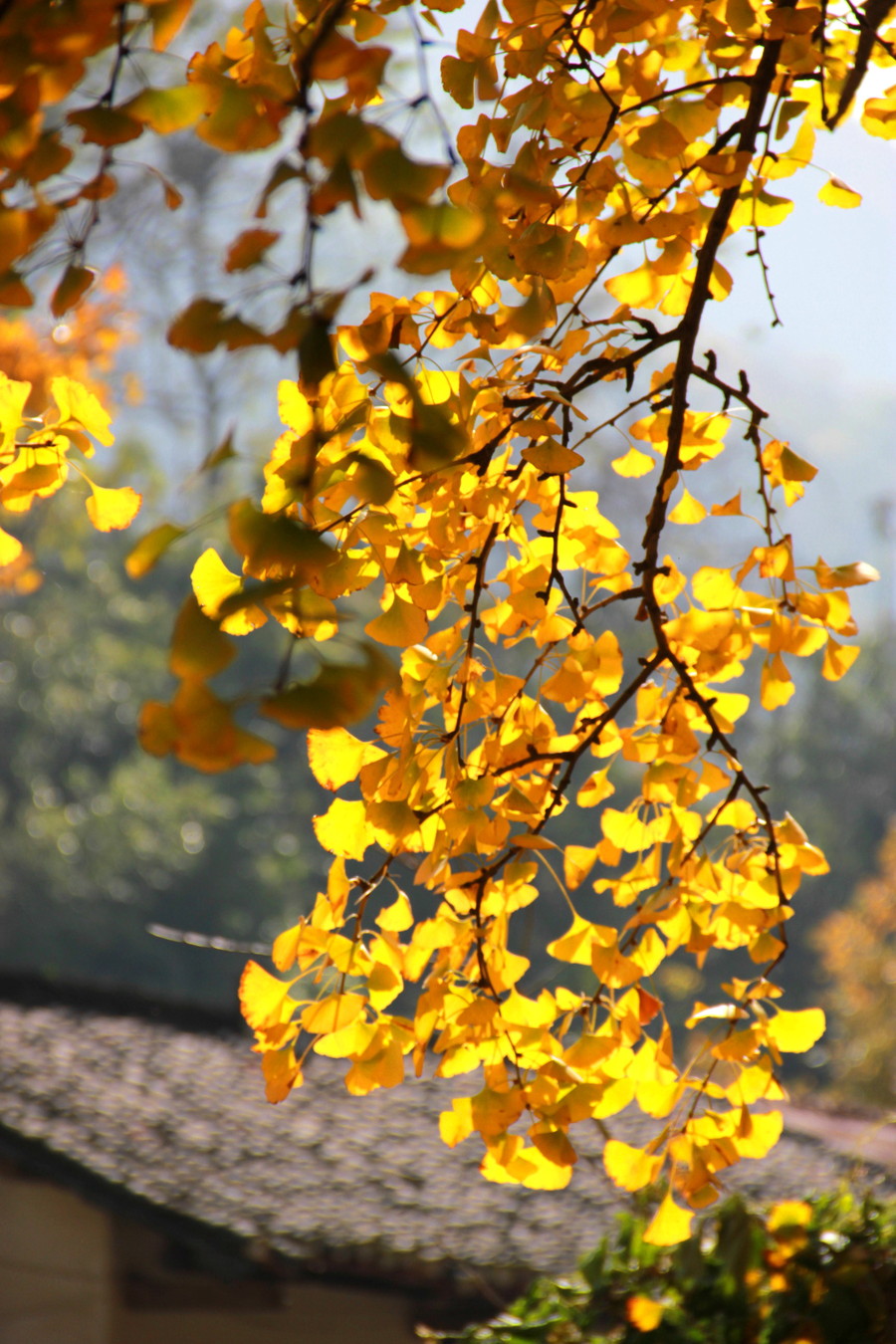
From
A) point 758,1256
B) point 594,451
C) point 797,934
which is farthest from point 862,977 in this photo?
point 758,1256

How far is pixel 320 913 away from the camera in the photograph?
0.77 m

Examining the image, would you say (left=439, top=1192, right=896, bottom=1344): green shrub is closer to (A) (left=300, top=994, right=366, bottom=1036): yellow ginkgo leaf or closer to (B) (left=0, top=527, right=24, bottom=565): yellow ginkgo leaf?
(A) (left=300, top=994, right=366, bottom=1036): yellow ginkgo leaf

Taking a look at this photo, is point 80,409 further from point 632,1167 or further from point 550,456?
point 632,1167

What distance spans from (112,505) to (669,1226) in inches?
24.9

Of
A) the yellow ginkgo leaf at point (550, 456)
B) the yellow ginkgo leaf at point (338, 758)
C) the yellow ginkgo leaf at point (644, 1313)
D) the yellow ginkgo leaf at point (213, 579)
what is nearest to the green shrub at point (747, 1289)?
the yellow ginkgo leaf at point (644, 1313)

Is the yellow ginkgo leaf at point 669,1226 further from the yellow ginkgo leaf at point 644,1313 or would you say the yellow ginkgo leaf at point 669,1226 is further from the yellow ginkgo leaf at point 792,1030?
the yellow ginkgo leaf at point 644,1313

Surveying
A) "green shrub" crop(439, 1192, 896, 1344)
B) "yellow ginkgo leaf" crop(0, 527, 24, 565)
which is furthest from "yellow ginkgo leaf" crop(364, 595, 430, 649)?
"green shrub" crop(439, 1192, 896, 1344)

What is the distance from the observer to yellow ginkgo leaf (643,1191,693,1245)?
864 millimetres

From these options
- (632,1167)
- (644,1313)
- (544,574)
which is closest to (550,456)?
(544,574)

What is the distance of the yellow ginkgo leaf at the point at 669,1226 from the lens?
34.0 inches

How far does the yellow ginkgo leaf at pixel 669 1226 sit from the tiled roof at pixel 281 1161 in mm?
2051

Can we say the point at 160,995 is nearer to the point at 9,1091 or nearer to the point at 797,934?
the point at 9,1091

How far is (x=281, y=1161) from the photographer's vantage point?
3.77 meters

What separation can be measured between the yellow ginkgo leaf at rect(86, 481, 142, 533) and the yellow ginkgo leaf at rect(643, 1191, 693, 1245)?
609 mm
